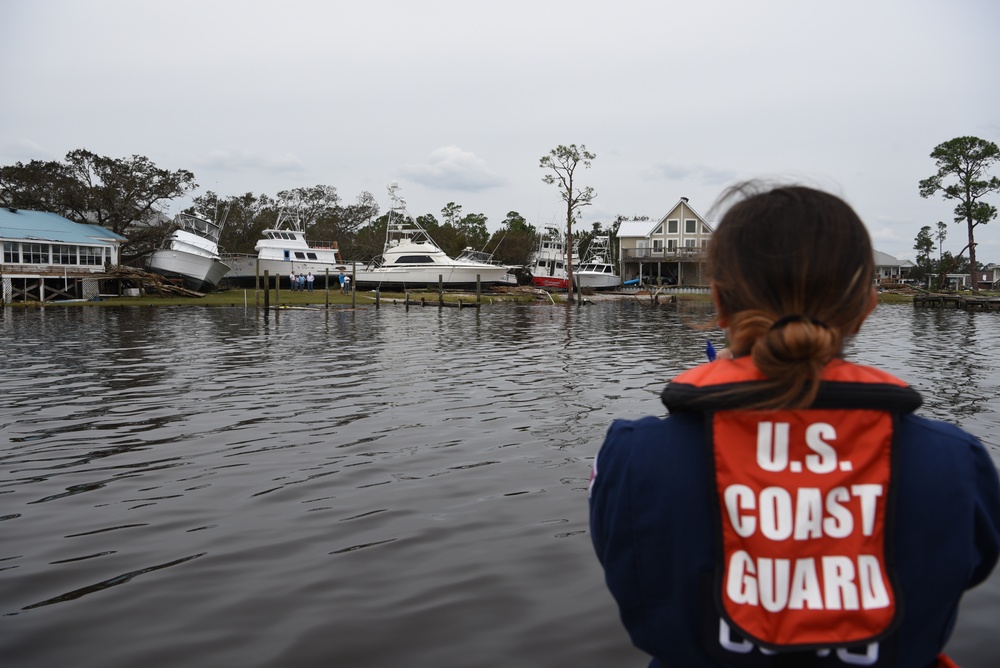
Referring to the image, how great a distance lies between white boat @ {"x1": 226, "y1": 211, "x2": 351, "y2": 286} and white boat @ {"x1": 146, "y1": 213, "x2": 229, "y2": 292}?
4.52 metres

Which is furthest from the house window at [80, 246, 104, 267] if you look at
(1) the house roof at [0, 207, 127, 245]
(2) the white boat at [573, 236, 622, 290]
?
(2) the white boat at [573, 236, 622, 290]

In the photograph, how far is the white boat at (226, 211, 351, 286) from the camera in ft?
201

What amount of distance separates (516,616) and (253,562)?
2029 mm

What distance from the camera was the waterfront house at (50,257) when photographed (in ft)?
148

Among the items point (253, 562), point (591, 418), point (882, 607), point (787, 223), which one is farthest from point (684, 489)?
point (591, 418)

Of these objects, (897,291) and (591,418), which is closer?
(591,418)

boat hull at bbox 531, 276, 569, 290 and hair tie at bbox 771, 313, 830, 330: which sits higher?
boat hull at bbox 531, 276, 569, 290

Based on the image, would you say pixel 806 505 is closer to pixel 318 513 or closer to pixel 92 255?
pixel 318 513

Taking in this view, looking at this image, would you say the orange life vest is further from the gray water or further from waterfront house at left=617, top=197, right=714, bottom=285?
waterfront house at left=617, top=197, right=714, bottom=285

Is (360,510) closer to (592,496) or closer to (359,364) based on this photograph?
(592,496)

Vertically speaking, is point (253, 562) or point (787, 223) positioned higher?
point (787, 223)

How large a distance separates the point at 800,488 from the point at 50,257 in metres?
56.2

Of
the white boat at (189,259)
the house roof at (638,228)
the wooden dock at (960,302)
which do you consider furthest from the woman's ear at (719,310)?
the house roof at (638,228)

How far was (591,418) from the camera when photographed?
10805 millimetres
